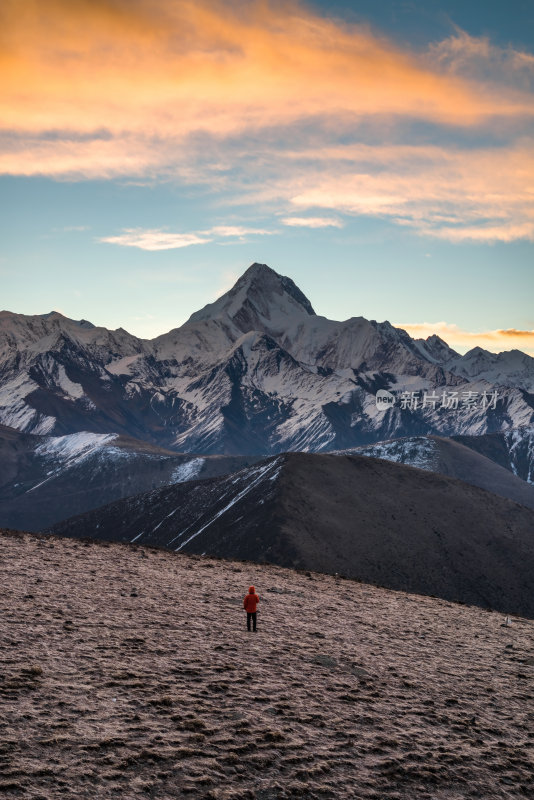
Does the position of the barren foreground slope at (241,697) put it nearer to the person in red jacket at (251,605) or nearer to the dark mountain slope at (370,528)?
the person in red jacket at (251,605)

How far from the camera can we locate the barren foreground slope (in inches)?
560

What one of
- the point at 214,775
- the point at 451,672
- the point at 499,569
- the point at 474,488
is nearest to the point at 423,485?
the point at 474,488

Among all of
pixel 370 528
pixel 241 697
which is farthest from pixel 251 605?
pixel 370 528

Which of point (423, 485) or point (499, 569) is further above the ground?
point (423, 485)

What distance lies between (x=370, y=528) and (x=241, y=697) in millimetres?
121348

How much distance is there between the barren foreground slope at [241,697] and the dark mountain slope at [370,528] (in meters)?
89.2

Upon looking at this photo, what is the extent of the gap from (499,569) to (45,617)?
11661cm

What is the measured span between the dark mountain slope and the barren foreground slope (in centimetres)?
8921

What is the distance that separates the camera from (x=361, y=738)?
1673 cm

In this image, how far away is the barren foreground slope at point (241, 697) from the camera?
46.6 ft

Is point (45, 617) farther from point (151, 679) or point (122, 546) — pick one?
point (122, 546)

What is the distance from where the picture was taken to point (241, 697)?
61.1 feet

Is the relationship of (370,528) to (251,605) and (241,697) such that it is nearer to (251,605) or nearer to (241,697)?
(251,605)

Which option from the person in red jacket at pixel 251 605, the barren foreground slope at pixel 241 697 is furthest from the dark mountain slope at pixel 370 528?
the person in red jacket at pixel 251 605
